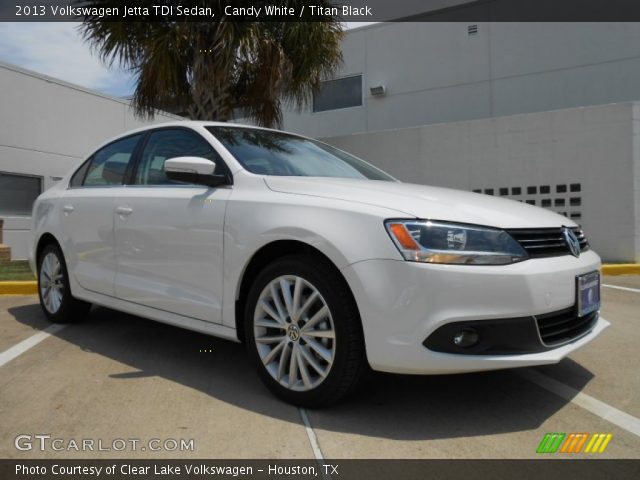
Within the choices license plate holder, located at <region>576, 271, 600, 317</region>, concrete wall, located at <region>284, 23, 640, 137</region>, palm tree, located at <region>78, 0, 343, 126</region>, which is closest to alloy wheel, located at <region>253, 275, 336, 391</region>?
license plate holder, located at <region>576, 271, 600, 317</region>

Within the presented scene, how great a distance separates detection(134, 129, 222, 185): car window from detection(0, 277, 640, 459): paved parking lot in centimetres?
122

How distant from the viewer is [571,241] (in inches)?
110

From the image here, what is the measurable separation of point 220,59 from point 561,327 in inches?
269

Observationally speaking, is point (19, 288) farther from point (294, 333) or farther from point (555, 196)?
point (555, 196)

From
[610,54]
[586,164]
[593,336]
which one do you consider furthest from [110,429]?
[610,54]

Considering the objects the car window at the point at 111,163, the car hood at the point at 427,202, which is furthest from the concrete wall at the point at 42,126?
the car hood at the point at 427,202

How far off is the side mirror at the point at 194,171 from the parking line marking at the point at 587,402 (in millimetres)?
2155

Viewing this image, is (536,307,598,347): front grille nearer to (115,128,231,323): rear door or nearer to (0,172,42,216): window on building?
(115,128,231,323): rear door

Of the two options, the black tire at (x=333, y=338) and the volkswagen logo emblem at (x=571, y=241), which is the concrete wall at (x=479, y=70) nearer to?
the volkswagen logo emblem at (x=571, y=241)

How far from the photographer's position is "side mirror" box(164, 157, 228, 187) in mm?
2965

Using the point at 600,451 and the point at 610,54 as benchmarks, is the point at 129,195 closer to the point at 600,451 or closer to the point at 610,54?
the point at 600,451

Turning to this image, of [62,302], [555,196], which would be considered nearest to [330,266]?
[62,302]

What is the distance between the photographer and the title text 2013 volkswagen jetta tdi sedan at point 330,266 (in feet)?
7.60

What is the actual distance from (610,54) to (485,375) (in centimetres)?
1081
